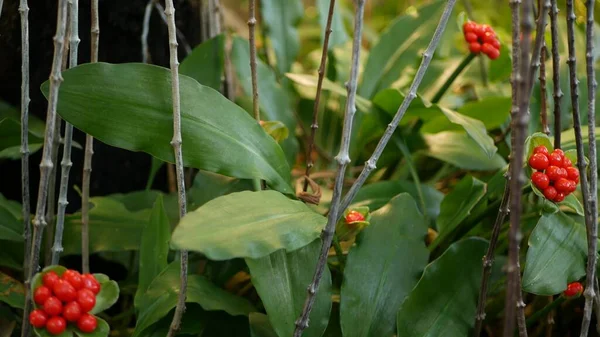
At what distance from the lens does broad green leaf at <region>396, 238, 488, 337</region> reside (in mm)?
645

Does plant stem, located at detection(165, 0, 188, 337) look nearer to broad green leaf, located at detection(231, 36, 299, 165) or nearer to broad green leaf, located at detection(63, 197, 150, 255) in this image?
broad green leaf, located at detection(63, 197, 150, 255)

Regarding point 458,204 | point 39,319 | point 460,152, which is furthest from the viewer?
point 460,152

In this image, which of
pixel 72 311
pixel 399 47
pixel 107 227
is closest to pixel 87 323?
pixel 72 311

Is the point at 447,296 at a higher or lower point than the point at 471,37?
lower

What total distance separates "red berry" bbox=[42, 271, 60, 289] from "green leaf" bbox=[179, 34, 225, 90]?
35 cm

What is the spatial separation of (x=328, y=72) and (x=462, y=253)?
1.60ft

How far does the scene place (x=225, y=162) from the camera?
0.63 m

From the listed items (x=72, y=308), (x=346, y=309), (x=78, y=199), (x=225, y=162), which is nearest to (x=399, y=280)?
(x=346, y=309)

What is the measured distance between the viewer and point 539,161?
569 millimetres

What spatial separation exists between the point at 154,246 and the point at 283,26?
0.56 metres

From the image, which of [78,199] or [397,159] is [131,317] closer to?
[78,199]

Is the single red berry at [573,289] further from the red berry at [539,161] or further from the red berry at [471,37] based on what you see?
the red berry at [471,37]

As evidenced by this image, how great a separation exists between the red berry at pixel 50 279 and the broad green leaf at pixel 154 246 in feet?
0.61

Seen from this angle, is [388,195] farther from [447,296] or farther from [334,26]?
[334,26]
